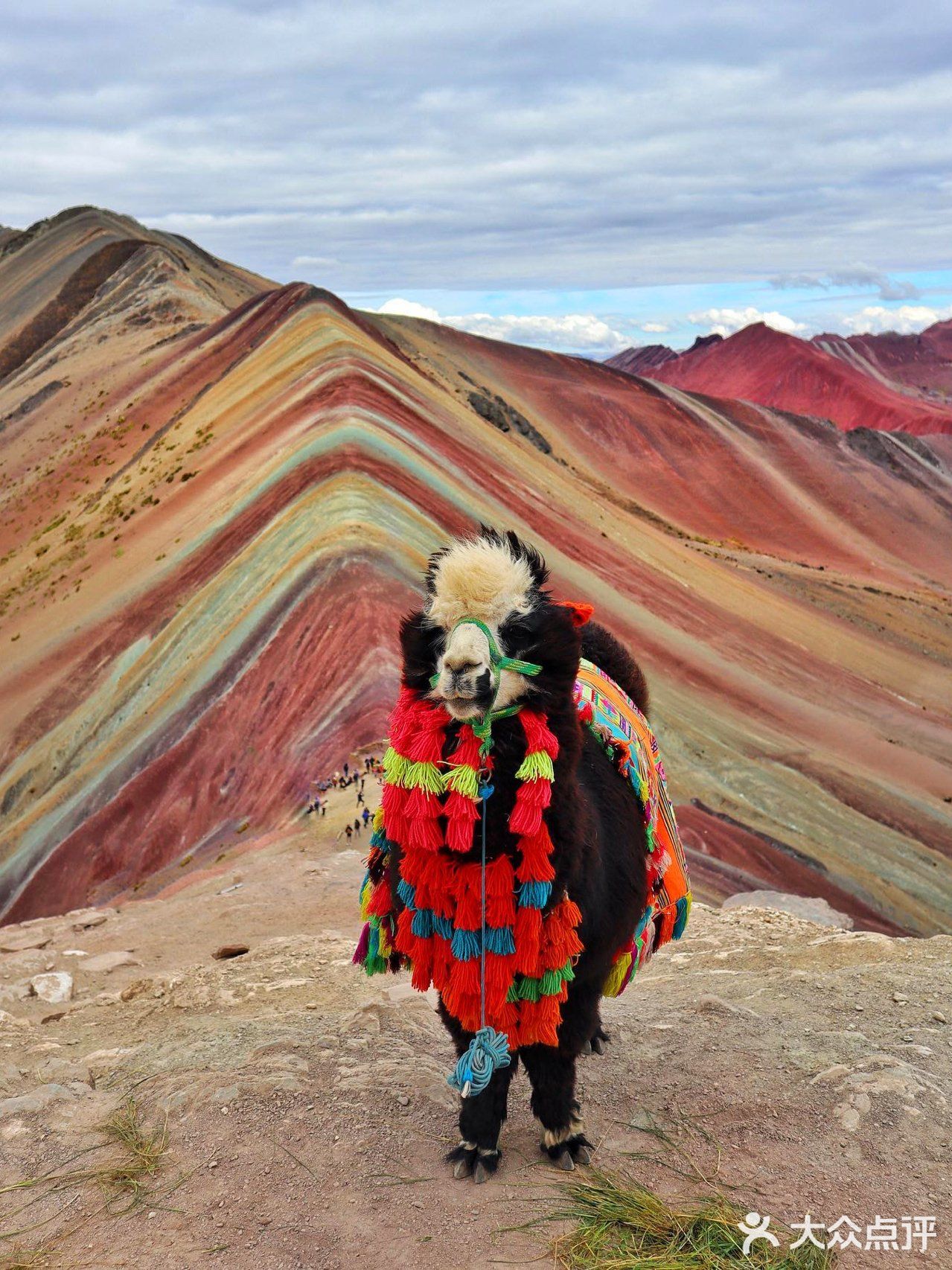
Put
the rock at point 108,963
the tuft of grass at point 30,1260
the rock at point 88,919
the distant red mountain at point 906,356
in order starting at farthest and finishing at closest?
1. the distant red mountain at point 906,356
2. the rock at point 88,919
3. the rock at point 108,963
4. the tuft of grass at point 30,1260

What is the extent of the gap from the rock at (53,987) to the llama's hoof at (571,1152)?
3680 mm

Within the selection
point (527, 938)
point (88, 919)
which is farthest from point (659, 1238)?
point (88, 919)

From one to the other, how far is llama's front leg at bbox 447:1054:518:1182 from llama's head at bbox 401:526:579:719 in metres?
1.54

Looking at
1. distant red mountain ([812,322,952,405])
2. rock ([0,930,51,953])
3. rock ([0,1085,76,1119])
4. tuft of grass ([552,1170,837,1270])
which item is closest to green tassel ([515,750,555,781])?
tuft of grass ([552,1170,837,1270])

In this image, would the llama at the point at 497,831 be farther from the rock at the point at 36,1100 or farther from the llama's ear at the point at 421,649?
the rock at the point at 36,1100

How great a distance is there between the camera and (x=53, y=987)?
680 cm

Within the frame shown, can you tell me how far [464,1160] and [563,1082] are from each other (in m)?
0.47

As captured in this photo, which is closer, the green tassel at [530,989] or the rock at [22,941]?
the green tassel at [530,989]

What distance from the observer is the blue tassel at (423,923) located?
394cm

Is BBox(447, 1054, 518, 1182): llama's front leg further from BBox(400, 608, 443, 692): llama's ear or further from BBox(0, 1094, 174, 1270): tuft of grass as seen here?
BBox(400, 608, 443, 692): llama's ear

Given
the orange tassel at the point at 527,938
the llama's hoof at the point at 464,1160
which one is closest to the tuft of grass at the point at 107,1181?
the llama's hoof at the point at 464,1160

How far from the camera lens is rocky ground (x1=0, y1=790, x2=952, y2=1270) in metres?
3.77

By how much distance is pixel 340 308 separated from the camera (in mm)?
31312

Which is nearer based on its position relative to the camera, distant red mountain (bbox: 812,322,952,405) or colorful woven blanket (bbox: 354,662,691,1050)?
colorful woven blanket (bbox: 354,662,691,1050)
